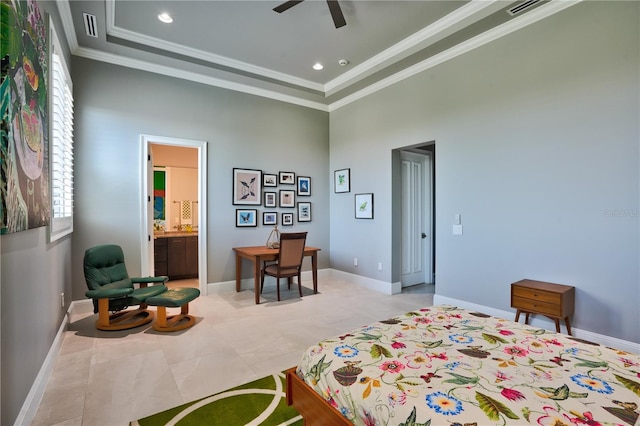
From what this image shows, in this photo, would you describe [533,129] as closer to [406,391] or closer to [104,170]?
[406,391]

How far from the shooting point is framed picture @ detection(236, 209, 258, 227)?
5.22 m

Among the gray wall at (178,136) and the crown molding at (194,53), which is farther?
the gray wall at (178,136)

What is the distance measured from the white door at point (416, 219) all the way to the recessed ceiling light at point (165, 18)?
375cm

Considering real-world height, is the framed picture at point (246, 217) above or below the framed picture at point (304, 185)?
below

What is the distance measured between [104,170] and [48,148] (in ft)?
5.85

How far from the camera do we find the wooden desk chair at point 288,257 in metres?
4.51

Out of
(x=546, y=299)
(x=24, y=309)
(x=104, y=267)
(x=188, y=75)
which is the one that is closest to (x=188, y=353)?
(x=24, y=309)

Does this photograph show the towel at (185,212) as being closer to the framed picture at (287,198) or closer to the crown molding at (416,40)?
the framed picture at (287,198)

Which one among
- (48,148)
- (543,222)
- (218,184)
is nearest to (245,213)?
(218,184)

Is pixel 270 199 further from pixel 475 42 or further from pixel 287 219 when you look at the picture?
pixel 475 42

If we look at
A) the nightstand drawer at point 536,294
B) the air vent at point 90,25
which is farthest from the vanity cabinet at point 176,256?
the nightstand drawer at point 536,294

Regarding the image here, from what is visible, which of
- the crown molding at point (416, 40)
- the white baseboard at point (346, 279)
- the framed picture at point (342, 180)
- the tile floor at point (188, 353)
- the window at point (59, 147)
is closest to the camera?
the tile floor at point (188, 353)

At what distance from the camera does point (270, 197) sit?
18.2ft

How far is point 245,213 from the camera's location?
5.29m
